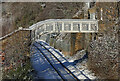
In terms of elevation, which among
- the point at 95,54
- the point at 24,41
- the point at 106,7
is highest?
the point at 106,7

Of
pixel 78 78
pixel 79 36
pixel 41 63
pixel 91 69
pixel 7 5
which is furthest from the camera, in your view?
pixel 7 5

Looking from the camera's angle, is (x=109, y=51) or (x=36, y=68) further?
(x=36, y=68)

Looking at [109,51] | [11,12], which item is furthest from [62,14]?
[109,51]

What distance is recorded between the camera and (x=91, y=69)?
30.6ft

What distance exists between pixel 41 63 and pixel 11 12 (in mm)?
27400

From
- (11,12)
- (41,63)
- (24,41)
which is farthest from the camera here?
(11,12)

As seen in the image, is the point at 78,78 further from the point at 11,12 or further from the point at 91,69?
the point at 11,12

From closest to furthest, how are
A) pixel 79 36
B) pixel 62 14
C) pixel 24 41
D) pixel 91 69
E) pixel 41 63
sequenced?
pixel 24 41, pixel 91 69, pixel 41 63, pixel 79 36, pixel 62 14

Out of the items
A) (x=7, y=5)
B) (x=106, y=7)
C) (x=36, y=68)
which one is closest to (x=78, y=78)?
(x=36, y=68)

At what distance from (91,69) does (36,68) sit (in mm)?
2534

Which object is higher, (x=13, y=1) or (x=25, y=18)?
(x=13, y=1)

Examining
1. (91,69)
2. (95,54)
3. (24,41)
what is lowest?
(91,69)

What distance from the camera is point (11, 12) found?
117 feet

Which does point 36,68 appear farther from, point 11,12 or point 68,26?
point 11,12
